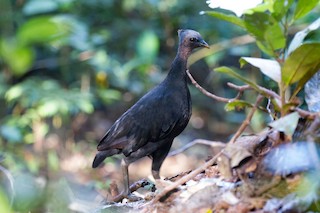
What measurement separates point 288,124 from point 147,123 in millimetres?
1194

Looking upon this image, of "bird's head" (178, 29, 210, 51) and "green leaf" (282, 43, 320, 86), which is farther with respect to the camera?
"bird's head" (178, 29, 210, 51)

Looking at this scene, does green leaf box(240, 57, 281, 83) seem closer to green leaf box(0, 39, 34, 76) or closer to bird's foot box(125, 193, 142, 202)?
bird's foot box(125, 193, 142, 202)

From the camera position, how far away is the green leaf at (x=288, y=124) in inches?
72.8

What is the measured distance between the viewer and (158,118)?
9.68 feet

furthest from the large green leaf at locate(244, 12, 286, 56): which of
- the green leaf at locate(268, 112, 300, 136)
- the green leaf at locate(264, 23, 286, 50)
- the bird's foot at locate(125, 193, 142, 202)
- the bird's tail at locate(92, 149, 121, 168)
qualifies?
the bird's tail at locate(92, 149, 121, 168)

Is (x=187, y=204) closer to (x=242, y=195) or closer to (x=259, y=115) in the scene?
(x=242, y=195)

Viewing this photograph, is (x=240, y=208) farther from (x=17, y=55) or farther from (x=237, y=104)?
(x=17, y=55)

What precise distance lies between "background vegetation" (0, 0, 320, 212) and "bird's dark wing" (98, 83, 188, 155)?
241 cm

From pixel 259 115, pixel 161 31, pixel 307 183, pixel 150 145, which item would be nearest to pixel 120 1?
pixel 161 31

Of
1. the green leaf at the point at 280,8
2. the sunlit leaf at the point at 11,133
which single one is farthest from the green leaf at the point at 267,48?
the sunlit leaf at the point at 11,133

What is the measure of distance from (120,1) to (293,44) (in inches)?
206

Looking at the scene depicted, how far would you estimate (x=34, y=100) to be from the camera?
238 inches

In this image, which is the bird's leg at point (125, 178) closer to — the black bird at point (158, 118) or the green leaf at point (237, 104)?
the black bird at point (158, 118)

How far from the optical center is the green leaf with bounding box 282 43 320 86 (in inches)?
77.2
